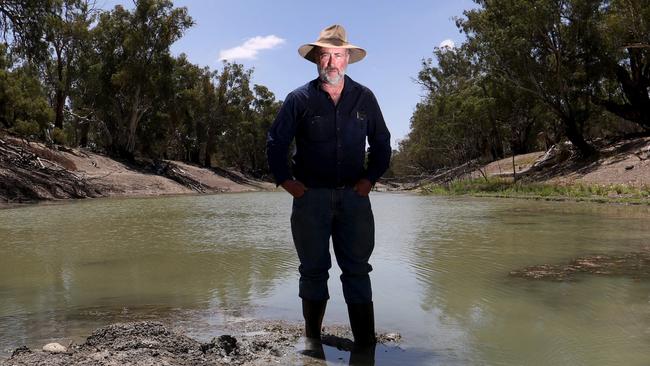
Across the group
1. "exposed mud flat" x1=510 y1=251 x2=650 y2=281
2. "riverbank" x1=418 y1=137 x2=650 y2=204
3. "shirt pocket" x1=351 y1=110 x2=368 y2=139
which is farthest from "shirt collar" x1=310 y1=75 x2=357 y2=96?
"riverbank" x1=418 y1=137 x2=650 y2=204

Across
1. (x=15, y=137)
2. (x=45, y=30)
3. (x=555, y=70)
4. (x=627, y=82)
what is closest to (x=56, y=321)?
(x=45, y=30)

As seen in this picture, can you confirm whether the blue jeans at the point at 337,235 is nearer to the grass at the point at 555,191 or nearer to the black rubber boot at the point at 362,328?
the black rubber boot at the point at 362,328

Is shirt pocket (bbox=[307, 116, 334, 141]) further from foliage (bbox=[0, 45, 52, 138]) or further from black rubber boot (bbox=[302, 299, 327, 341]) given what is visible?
foliage (bbox=[0, 45, 52, 138])

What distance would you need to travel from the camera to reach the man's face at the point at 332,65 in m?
3.53

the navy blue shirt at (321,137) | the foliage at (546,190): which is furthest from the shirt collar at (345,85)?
the foliage at (546,190)

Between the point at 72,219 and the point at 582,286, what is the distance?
11.4m

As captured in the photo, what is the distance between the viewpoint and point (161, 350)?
2973 millimetres

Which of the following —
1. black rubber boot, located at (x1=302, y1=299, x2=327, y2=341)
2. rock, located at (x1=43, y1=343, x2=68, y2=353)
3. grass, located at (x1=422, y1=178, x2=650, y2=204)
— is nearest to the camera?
rock, located at (x1=43, y1=343, x2=68, y2=353)

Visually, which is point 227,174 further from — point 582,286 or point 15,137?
point 582,286

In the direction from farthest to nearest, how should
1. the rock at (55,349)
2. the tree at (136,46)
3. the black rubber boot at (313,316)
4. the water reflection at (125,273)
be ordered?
the tree at (136,46)
the water reflection at (125,273)
the black rubber boot at (313,316)
the rock at (55,349)

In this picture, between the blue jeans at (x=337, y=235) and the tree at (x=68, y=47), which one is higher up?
the tree at (x=68, y=47)

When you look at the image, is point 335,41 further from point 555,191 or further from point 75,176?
point 75,176

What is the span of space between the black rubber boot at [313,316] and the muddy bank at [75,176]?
18.3 meters

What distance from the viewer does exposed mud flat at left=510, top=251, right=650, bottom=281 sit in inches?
219
